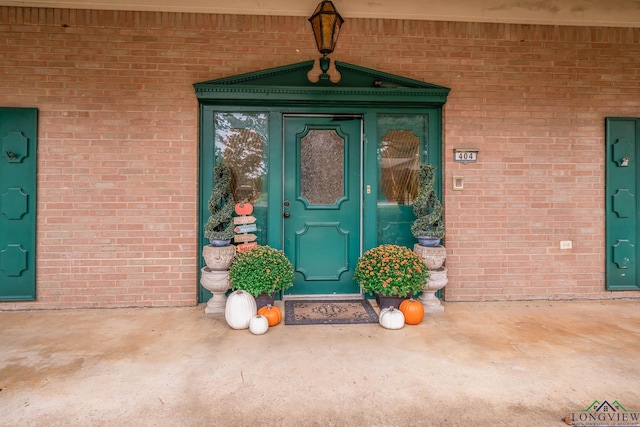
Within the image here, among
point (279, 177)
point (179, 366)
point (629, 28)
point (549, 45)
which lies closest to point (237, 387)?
point (179, 366)

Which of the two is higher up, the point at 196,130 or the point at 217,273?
the point at 196,130

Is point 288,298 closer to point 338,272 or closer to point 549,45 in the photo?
point 338,272

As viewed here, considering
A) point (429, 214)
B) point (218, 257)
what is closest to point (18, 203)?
point (218, 257)

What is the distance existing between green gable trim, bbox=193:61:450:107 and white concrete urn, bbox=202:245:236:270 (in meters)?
1.67

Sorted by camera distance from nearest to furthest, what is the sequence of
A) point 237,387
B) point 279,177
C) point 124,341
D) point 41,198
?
point 237,387, point 124,341, point 41,198, point 279,177

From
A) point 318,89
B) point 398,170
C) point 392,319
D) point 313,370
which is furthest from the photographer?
point 398,170

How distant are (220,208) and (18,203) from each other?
2156mm

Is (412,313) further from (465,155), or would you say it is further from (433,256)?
(465,155)

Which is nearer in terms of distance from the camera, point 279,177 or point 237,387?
point 237,387

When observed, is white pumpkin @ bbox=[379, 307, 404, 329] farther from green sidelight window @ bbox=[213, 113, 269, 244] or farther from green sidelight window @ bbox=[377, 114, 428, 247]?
green sidelight window @ bbox=[213, 113, 269, 244]

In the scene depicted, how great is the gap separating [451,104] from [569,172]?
1646mm

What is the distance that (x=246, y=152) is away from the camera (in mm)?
3992

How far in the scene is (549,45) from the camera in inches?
161

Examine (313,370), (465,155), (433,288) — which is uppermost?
Answer: (465,155)
